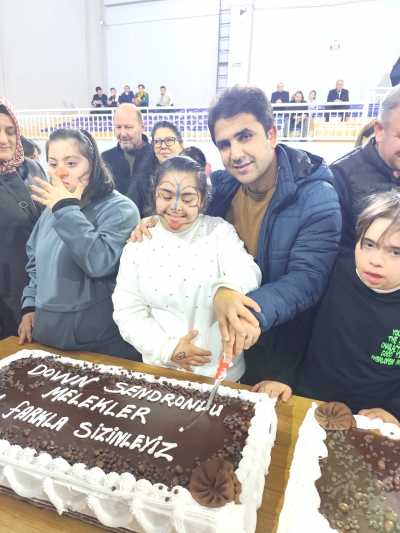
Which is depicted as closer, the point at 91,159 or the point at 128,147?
the point at 91,159

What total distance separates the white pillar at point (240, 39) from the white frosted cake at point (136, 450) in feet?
27.5

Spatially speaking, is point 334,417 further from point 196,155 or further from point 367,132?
point 367,132

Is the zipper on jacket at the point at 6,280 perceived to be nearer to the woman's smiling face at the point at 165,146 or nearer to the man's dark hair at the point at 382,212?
the woman's smiling face at the point at 165,146

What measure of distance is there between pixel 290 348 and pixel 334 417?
1.58ft

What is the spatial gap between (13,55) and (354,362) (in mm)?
8240

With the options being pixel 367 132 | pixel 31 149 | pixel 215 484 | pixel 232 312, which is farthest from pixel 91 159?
pixel 367 132

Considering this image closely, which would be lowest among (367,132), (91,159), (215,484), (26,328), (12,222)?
(26,328)

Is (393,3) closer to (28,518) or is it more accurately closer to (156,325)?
(156,325)

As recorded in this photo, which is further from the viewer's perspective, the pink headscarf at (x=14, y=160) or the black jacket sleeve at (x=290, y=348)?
the pink headscarf at (x=14, y=160)

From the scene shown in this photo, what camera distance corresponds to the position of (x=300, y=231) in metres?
1.34

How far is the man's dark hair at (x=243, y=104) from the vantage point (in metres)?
1.24

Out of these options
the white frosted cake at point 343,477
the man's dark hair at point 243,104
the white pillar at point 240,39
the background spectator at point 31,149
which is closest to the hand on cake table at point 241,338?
the white frosted cake at point 343,477

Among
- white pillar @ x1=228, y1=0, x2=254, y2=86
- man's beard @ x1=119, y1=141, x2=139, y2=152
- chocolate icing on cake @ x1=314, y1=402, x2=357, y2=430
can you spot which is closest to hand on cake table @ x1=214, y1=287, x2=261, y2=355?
chocolate icing on cake @ x1=314, y1=402, x2=357, y2=430

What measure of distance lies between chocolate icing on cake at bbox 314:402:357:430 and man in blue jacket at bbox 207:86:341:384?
28 centimetres
